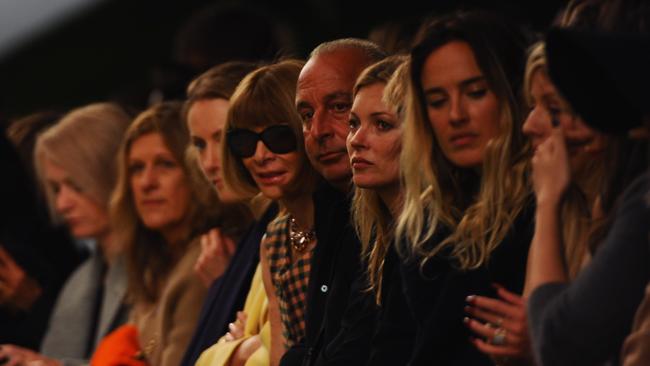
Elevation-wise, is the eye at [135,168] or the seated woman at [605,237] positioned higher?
the seated woman at [605,237]

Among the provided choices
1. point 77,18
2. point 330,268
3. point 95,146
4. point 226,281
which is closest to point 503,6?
Result: point 95,146

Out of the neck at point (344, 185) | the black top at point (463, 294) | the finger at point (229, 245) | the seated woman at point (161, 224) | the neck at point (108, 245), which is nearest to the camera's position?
the black top at point (463, 294)

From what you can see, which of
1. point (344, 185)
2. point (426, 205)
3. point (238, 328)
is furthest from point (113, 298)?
point (426, 205)

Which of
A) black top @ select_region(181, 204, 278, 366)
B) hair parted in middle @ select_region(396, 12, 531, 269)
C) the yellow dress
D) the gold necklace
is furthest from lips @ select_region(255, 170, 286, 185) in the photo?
hair parted in middle @ select_region(396, 12, 531, 269)

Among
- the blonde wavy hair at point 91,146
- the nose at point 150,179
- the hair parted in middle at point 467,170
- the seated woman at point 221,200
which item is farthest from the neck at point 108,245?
the hair parted in middle at point 467,170

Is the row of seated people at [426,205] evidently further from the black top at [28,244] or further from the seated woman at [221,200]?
the black top at [28,244]

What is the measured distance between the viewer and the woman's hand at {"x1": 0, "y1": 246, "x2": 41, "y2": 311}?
873 centimetres

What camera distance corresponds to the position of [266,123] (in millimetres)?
6219

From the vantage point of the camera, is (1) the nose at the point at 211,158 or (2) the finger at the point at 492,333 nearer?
(2) the finger at the point at 492,333

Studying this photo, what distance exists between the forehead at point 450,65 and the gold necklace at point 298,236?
2.93 ft

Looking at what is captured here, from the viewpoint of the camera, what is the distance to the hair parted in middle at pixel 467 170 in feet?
17.0

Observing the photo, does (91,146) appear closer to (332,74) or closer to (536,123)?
(332,74)

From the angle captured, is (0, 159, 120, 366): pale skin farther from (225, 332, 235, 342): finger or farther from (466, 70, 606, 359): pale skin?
(466, 70, 606, 359): pale skin

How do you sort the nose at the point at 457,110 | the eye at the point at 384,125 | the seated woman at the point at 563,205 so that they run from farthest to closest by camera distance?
1. the eye at the point at 384,125
2. the nose at the point at 457,110
3. the seated woman at the point at 563,205
